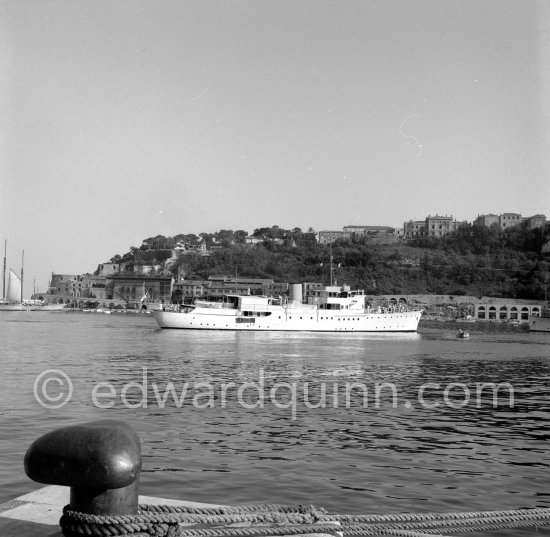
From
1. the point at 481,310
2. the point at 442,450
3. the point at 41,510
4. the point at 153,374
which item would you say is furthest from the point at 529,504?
the point at 481,310

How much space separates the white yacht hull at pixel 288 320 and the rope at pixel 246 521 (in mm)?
59833

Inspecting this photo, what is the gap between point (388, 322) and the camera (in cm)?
6731

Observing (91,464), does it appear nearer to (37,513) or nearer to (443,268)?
(37,513)

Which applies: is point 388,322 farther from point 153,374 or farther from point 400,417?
point 400,417

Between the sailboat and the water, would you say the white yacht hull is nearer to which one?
the water

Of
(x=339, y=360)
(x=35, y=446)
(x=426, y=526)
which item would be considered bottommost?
(x=339, y=360)

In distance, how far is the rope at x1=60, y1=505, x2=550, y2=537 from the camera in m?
2.41

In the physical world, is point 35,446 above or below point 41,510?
above

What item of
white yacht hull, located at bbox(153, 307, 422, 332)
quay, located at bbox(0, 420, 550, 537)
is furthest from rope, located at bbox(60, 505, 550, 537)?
white yacht hull, located at bbox(153, 307, 422, 332)

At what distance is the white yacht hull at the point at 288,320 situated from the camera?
63.2 metres

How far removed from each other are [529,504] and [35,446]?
26.6ft

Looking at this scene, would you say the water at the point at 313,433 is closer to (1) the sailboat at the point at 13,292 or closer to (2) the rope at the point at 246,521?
(2) the rope at the point at 246,521

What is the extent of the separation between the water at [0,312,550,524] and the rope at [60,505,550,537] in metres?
4.86

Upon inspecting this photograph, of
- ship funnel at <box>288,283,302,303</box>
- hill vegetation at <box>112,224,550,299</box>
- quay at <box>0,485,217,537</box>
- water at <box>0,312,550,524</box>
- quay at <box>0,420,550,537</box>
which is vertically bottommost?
water at <box>0,312,550,524</box>
